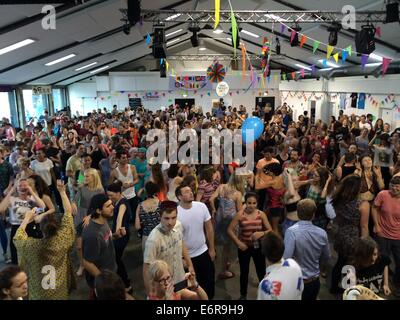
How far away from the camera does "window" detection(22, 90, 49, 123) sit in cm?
1423

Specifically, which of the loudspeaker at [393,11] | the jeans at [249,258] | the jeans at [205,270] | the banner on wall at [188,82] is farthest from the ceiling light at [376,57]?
the jeans at [205,270]

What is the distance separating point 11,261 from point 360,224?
13.4ft

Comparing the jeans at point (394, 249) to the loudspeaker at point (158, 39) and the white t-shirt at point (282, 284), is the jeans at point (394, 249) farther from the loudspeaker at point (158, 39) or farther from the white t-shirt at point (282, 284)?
the loudspeaker at point (158, 39)

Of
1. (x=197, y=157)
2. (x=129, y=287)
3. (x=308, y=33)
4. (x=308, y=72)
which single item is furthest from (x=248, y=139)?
(x=308, y=72)

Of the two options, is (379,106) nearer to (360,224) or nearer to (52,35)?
(360,224)

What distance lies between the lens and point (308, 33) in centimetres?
1043

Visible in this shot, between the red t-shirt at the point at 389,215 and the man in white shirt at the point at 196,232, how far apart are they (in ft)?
5.88

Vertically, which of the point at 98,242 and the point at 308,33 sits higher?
the point at 308,33

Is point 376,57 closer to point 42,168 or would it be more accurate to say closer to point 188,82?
point 188,82

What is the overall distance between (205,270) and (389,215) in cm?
192

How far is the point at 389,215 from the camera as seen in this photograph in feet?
11.0

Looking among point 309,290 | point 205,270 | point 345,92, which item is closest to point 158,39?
point 205,270

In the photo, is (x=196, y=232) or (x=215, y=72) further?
(x=215, y=72)

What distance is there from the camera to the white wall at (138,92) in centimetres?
1736
